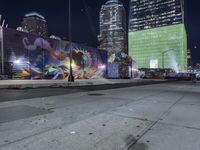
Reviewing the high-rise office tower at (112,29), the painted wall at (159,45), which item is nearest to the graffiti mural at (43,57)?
the painted wall at (159,45)

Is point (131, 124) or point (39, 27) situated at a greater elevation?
point (39, 27)

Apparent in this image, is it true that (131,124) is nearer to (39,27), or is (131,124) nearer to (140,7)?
(39,27)

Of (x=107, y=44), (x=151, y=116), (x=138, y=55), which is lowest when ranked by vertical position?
(x=151, y=116)

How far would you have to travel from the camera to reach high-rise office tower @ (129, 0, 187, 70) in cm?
13488

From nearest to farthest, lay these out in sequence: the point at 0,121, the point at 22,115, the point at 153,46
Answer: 1. the point at 0,121
2. the point at 22,115
3. the point at 153,46

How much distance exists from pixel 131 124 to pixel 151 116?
1245 millimetres

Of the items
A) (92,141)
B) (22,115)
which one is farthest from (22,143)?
(22,115)

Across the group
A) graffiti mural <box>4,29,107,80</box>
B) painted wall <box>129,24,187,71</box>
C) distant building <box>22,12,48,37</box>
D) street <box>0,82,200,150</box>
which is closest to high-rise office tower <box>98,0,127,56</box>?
painted wall <box>129,24,187,71</box>

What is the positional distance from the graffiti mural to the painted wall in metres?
86.6

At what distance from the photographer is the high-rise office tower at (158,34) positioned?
443 feet

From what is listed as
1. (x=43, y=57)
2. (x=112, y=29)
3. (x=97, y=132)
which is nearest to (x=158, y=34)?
(x=112, y=29)

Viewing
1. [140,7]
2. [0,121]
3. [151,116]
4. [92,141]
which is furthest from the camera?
[140,7]

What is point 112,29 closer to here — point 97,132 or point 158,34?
point 158,34

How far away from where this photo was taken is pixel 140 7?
18088cm
